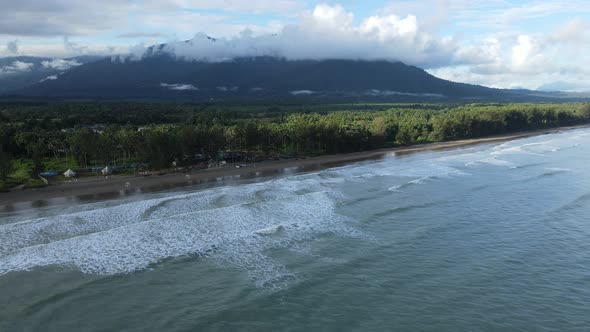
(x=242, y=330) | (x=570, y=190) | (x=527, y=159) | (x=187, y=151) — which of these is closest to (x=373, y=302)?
(x=242, y=330)

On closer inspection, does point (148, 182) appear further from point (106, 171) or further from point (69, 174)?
point (69, 174)

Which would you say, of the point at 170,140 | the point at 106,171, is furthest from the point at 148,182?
the point at 170,140

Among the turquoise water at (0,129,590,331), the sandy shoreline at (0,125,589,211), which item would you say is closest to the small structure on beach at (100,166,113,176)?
the sandy shoreline at (0,125,589,211)

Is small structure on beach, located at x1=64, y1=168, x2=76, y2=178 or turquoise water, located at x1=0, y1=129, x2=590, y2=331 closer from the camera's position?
turquoise water, located at x1=0, y1=129, x2=590, y2=331

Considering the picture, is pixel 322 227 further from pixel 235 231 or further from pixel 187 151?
pixel 187 151

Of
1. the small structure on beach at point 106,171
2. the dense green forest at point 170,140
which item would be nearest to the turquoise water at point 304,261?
the small structure on beach at point 106,171

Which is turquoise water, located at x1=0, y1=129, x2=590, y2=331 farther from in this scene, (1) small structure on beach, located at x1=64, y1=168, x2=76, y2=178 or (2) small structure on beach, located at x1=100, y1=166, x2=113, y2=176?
(1) small structure on beach, located at x1=64, y1=168, x2=76, y2=178
